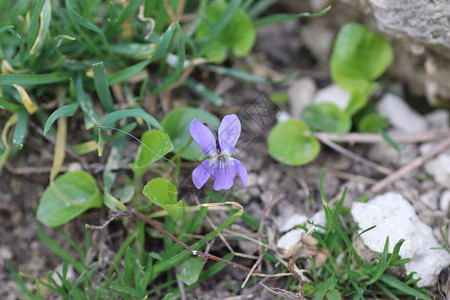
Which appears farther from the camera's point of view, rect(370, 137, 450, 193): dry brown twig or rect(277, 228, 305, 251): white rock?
rect(370, 137, 450, 193): dry brown twig

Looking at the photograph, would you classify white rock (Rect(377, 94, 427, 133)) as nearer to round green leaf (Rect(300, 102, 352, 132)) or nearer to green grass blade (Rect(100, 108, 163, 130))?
round green leaf (Rect(300, 102, 352, 132))

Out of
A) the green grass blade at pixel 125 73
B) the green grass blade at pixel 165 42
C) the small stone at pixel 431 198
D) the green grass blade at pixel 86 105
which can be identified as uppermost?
the green grass blade at pixel 165 42

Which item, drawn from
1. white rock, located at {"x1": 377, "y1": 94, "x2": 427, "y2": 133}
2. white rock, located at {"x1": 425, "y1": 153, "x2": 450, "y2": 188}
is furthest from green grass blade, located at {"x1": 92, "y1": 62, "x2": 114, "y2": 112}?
white rock, located at {"x1": 425, "y1": 153, "x2": 450, "y2": 188}

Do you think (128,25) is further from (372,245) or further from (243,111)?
(372,245)

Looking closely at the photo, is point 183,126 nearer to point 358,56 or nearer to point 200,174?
point 200,174

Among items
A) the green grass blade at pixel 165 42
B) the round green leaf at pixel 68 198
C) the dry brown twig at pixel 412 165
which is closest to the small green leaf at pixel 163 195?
the round green leaf at pixel 68 198

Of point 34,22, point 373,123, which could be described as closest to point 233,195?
Result: point 373,123

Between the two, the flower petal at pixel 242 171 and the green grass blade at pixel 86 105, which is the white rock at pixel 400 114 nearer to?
the flower petal at pixel 242 171
